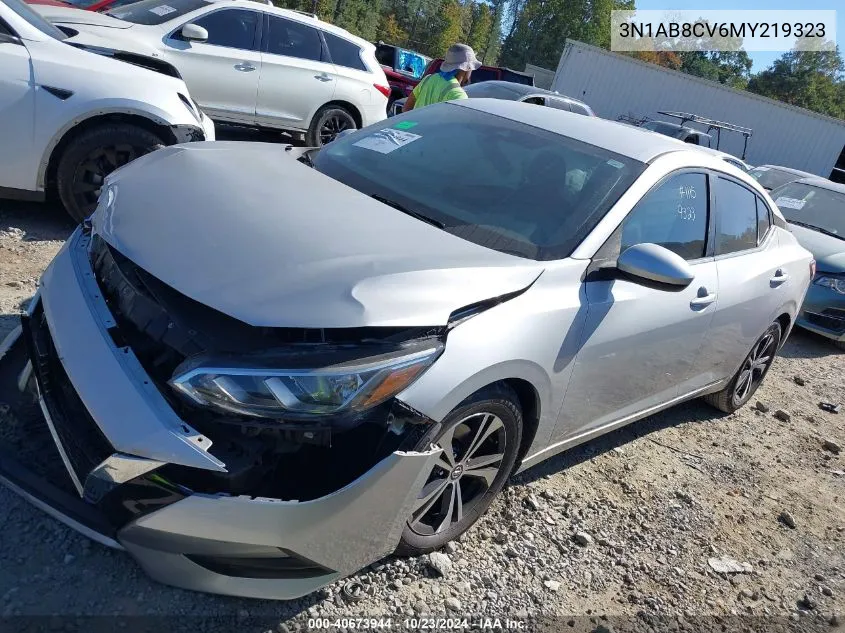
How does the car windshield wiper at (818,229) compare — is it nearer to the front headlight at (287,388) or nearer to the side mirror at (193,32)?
the side mirror at (193,32)

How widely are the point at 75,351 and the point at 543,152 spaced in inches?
85.8

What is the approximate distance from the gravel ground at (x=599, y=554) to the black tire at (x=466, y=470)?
0.13m

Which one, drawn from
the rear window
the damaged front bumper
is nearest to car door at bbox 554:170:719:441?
the damaged front bumper

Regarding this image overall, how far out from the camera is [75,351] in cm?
215

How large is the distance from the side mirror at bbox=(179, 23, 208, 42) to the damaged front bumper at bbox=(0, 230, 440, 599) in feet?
19.0

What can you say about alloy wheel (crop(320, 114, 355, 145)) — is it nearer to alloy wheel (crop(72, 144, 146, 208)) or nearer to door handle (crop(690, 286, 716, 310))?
alloy wheel (crop(72, 144, 146, 208))

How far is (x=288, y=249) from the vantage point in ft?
7.68

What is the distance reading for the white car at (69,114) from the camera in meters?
4.39

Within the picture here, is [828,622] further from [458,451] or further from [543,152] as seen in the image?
[543,152]

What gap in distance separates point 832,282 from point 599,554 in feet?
17.6

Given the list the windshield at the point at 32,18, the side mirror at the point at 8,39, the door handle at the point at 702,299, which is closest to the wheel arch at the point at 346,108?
the windshield at the point at 32,18

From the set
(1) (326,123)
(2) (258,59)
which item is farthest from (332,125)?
(2) (258,59)

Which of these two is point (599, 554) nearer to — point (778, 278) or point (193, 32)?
point (778, 278)

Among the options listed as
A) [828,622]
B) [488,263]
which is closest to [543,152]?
[488,263]
